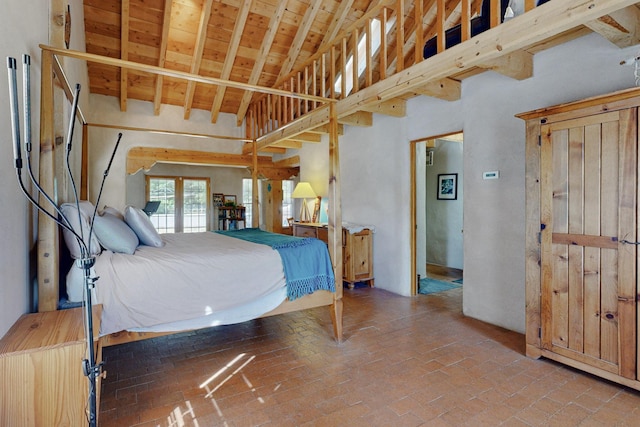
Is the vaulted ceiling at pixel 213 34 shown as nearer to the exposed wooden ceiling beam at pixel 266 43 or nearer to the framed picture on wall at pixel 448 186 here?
the exposed wooden ceiling beam at pixel 266 43

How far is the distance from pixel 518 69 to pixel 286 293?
2743mm

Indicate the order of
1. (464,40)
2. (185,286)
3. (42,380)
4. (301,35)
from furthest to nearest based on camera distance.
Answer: (301,35) → (464,40) → (185,286) → (42,380)

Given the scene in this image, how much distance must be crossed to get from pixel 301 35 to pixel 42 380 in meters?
4.87

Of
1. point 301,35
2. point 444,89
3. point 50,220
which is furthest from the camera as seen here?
point 301,35

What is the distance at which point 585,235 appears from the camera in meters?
2.31

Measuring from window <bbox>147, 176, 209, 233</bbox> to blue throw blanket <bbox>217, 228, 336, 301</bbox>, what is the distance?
7.43 metres

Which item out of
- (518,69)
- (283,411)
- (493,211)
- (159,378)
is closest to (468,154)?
(493,211)

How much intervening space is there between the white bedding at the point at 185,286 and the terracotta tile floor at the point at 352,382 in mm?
444

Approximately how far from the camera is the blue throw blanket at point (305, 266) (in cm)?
271

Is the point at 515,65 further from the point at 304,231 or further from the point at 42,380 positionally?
the point at 42,380

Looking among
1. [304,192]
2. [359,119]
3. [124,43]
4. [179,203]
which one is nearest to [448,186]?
[359,119]

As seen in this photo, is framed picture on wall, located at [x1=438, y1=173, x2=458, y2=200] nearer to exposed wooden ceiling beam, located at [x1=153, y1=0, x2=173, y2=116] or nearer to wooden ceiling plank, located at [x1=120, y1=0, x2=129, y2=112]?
exposed wooden ceiling beam, located at [x1=153, y1=0, x2=173, y2=116]

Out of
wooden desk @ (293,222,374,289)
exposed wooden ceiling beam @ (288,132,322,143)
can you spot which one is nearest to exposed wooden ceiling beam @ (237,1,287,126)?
exposed wooden ceiling beam @ (288,132,322,143)

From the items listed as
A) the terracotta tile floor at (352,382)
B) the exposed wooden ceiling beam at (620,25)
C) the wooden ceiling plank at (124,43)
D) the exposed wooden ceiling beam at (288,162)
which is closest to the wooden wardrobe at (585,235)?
the terracotta tile floor at (352,382)
